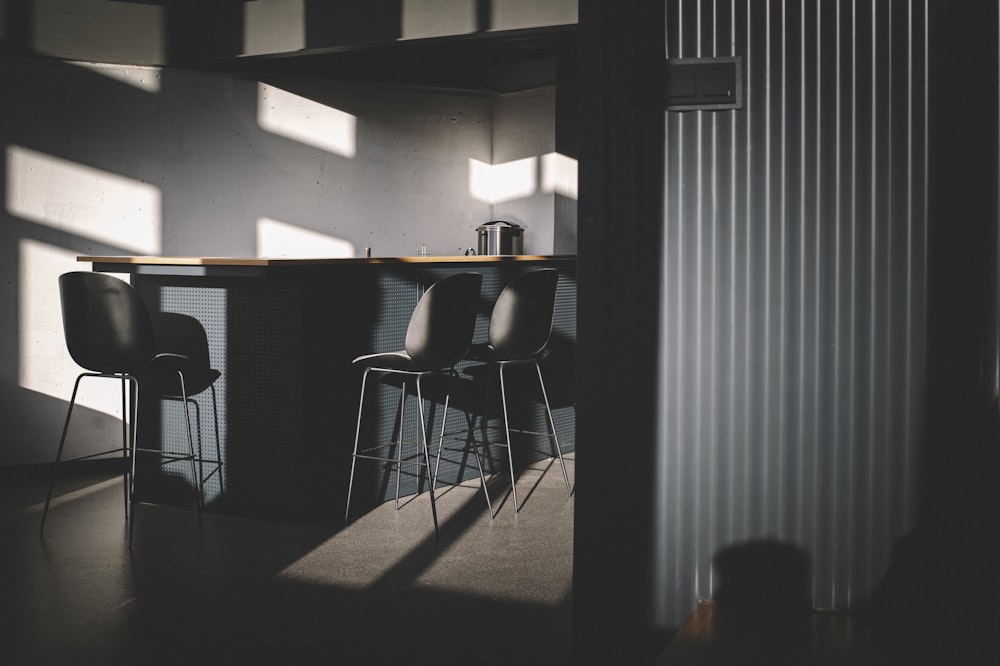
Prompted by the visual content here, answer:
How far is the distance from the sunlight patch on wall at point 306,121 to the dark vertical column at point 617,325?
4.07 metres

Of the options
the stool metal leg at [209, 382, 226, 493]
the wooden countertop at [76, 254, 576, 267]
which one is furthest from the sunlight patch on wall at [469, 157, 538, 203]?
the stool metal leg at [209, 382, 226, 493]

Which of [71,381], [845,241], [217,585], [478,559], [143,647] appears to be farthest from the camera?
[71,381]

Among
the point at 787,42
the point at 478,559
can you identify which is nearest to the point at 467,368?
the point at 478,559

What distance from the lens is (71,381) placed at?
5.09 metres

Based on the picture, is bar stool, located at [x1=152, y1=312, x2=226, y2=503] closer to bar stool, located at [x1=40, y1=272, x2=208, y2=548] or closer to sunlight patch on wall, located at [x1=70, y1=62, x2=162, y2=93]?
bar stool, located at [x1=40, y1=272, x2=208, y2=548]

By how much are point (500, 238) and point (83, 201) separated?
99.4 inches

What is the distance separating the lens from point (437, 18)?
16.5 ft

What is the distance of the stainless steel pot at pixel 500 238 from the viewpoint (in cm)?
616

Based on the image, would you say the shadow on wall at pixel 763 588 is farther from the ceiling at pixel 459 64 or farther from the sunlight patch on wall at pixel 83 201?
the ceiling at pixel 459 64

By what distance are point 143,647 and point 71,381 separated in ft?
9.45

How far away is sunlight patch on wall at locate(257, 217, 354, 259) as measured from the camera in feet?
18.9

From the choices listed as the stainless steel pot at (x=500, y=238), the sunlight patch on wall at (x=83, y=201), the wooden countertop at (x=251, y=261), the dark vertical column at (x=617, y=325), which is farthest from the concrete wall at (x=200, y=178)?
the dark vertical column at (x=617, y=325)

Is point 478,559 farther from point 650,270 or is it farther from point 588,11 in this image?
point 588,11

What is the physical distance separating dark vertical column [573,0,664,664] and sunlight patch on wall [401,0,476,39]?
10.2ft
